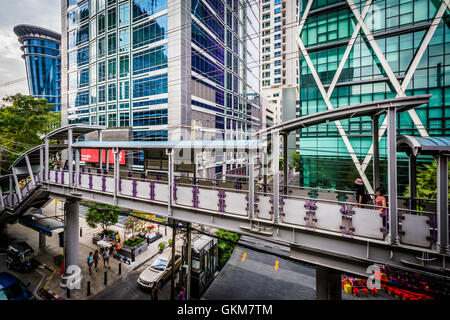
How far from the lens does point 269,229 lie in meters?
6.68

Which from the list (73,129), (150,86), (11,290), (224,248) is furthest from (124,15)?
(224,248)

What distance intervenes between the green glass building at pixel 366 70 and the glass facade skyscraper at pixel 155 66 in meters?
11.2

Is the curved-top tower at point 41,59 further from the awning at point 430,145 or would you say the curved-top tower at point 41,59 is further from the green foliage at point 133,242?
the awning at point 430,145

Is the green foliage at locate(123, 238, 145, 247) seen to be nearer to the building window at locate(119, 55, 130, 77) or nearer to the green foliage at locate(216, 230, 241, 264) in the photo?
the green foliage at locate(216, 230, 241, 264)

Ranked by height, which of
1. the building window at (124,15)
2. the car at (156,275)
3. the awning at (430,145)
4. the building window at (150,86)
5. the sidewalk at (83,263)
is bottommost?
the sidewalk at (83,263)

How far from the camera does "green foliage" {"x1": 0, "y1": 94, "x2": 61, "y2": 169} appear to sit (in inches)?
979

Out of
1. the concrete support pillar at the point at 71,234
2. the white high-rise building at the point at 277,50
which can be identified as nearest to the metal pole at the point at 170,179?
the concrete support pillar at the point at 71,234

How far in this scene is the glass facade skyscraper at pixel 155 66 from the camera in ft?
82.9

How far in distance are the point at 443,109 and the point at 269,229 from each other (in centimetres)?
2447

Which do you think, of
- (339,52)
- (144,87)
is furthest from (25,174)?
(339,52)

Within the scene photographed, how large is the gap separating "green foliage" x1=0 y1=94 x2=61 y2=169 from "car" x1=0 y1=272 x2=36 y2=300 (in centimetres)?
2024

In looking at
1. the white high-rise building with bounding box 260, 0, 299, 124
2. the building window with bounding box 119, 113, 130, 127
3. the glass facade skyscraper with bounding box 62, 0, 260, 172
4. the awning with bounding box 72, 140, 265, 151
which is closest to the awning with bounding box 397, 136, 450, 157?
the awning with bounding box 72, 140, 265, 151

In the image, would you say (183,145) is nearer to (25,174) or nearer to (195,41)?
(25,174)

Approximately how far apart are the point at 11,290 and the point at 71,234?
4435 millimetres
